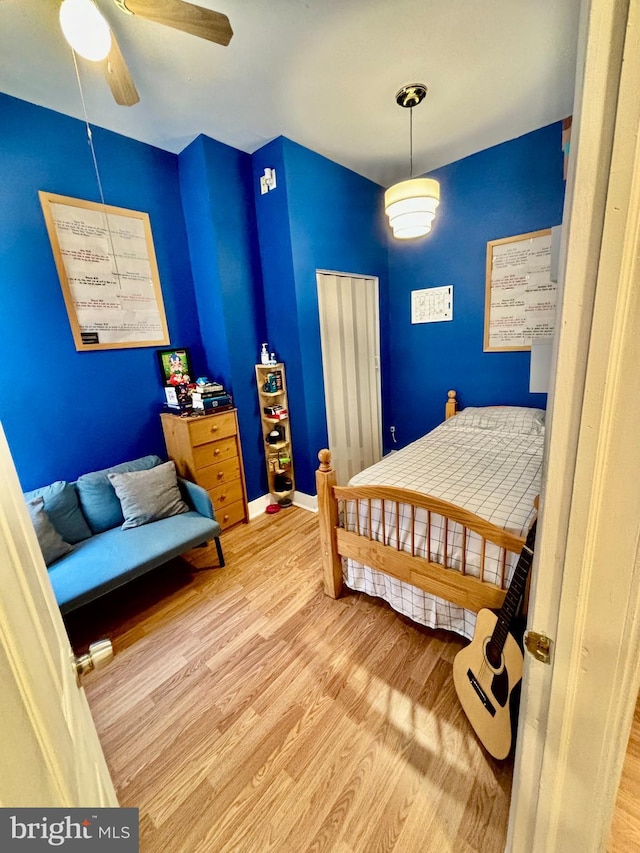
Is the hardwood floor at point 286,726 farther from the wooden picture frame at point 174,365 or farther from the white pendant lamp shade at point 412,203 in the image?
the white pendant lamp shade at point 412,203

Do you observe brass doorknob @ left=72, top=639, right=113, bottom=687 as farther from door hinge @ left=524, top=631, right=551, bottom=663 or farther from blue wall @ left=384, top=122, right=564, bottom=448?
blue wall @ left=384, top=122, right=564, bottom=448

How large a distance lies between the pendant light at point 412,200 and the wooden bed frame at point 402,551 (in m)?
1.43

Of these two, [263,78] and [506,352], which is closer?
[263,78]

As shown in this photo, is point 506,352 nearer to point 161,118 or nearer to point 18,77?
point 161,118

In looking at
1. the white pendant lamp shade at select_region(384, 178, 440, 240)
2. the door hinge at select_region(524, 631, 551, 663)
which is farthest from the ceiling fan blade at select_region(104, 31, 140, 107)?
the door hinge at select_region(524, 631, 551, 663)

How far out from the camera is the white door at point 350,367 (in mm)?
2973

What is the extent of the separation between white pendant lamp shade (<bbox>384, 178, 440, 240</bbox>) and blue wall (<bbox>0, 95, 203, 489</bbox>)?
169 centimetres

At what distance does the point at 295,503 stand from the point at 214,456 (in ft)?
3.13

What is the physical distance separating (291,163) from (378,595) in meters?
2.96

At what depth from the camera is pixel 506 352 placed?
2961 mm

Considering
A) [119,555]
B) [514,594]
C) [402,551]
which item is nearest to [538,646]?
[514,594]

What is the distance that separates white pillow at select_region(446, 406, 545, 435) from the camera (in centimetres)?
253

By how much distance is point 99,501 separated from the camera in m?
2.13

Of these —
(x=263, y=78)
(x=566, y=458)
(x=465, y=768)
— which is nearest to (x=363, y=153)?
(x=263, y=78)
